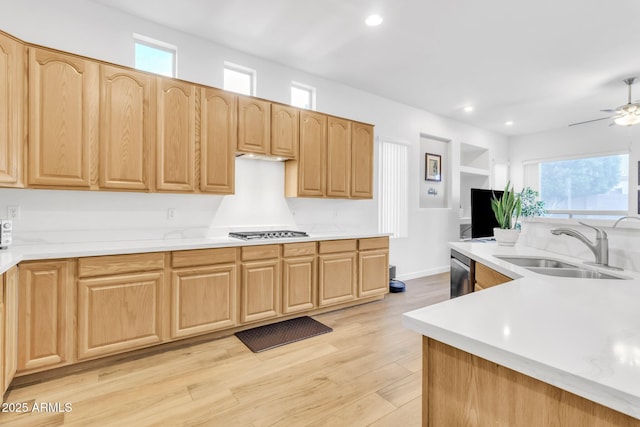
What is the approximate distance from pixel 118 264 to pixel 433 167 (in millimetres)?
5194

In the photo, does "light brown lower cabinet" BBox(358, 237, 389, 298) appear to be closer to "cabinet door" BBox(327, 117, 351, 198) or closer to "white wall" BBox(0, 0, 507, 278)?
"white wall" BBox(0, 0, 507, 278)

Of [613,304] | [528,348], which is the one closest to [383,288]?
[613,304]

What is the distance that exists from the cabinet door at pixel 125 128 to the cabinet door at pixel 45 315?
77 cm

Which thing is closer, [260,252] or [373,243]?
[260,252]

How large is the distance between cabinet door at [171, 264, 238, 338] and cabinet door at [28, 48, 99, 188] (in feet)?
3.62

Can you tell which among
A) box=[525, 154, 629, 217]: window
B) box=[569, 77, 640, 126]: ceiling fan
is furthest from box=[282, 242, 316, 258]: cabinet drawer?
box=[525, 154, 629, 217]: window

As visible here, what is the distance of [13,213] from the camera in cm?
248

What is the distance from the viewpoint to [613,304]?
1.08 meters

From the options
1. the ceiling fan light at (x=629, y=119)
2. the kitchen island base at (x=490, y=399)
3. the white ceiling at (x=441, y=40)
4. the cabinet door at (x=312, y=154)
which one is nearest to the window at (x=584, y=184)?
the white ceiling at (x=441, y=40)

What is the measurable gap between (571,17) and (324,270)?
3406 mm

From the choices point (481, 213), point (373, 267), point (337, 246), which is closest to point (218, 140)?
point (337, 246)

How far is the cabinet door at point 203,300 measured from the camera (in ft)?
8.79

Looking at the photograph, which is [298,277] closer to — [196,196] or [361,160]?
[196,196]

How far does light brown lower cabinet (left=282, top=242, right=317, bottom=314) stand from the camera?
332cm
